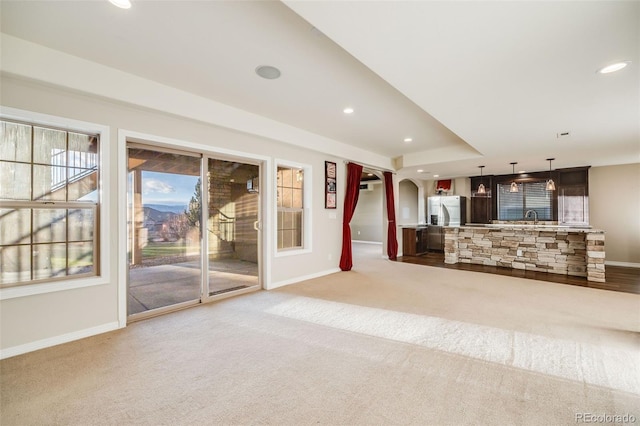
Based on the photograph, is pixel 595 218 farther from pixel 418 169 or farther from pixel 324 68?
pixel 324 68

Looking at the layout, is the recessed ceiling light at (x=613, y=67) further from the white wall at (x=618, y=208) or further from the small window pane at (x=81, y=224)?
the white wall at (x=618, y=208)

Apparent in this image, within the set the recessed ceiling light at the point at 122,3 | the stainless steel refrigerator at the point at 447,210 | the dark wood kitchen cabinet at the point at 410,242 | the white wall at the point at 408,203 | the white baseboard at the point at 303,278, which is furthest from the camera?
the white wall at the point at 408,203

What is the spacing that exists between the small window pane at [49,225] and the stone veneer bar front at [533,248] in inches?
289

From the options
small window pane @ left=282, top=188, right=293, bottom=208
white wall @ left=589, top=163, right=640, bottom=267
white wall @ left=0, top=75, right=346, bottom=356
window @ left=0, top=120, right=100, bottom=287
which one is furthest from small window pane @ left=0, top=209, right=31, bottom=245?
white wall @ left=589, top=163, right=640, bottom=267

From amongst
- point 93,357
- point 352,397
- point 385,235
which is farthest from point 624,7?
point 385,235

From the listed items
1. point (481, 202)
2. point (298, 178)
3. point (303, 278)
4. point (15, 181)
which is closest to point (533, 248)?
point (481, 202)

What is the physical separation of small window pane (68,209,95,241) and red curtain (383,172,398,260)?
6510mm

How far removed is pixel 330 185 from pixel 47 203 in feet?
14.2

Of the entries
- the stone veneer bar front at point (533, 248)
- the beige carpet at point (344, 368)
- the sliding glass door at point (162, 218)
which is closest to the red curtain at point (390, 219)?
the stone veneer bar front at point (533, 248)

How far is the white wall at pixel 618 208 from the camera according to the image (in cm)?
669

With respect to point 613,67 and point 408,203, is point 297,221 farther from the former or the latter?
point 408,203

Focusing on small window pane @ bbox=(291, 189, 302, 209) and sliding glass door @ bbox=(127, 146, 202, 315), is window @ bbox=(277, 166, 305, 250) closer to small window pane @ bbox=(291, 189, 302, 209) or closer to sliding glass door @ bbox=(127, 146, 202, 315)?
small window pane @ bbox=(291, 189, 302, 209)

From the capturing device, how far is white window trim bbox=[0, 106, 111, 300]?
2518 millimetres

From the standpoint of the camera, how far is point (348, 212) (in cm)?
620
